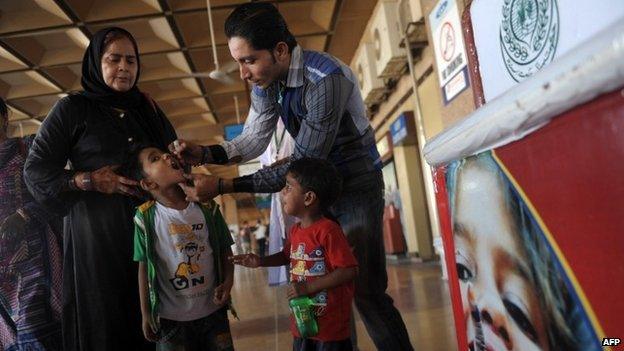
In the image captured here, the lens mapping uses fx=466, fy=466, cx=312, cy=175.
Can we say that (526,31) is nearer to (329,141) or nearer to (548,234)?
(548,234)

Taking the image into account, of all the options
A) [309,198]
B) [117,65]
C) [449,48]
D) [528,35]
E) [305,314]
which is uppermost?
[449,48]

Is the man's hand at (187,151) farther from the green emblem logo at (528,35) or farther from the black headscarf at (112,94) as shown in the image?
the green emblem logo at (528,35)

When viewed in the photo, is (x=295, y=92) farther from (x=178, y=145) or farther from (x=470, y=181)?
(x=470, y=181)

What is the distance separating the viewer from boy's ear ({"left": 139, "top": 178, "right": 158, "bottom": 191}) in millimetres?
1461

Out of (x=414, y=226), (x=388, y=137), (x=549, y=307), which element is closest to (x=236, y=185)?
(x=549, y=307)

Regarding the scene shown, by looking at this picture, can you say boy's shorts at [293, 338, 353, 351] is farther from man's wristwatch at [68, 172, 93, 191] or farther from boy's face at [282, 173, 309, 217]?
man's wristwatch at [68, 172, 93, 191]

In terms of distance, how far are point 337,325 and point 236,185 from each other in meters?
0.55

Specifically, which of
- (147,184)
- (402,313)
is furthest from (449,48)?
(147,184)

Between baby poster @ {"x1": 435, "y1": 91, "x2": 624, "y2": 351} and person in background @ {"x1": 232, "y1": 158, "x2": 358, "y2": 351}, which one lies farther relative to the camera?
person in background @ {"x1": 232, "y1": 158, "x2": 358, "y2": 351}

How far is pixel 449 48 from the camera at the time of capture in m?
3.29

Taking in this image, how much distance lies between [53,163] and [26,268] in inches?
27.4

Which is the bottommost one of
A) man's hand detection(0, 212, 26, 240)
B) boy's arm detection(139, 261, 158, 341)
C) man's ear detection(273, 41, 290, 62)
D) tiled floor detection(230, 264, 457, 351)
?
tiled floor detection(230, 264, 457, 351)

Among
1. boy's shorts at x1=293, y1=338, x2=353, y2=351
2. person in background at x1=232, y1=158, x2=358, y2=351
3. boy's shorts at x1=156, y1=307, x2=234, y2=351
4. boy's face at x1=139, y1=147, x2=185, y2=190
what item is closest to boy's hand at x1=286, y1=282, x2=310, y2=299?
person in background at x1=232, y1=158, x2=358, y2=351

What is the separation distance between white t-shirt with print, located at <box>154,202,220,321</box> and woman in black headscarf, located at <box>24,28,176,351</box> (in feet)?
0.48
